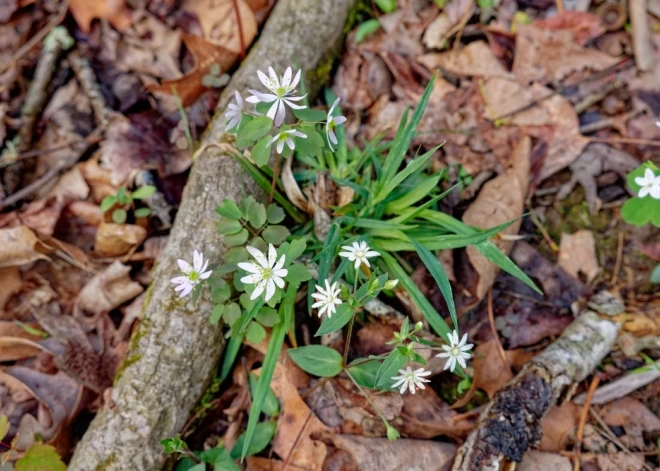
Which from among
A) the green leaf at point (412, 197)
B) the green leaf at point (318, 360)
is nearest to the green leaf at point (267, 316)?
the green leaf at point (318, 360)

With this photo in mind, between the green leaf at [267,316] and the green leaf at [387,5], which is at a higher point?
the green leaf at [387,5]

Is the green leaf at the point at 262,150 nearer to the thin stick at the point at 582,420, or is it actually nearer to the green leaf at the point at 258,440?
the green leaf at the point at 258,440

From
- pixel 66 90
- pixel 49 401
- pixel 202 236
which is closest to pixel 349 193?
pixel 202 236

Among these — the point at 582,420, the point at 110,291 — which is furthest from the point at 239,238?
the point at 582,420

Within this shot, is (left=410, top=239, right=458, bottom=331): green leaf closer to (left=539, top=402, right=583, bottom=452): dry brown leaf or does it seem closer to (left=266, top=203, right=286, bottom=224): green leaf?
(left=266, top=203, right=286, bottom=224): green leaf

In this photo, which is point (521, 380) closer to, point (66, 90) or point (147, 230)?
point (147, 230)

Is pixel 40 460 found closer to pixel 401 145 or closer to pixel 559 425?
pixel 401 145

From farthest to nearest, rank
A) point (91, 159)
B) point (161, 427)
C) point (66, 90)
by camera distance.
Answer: point (66, 90) → point (91, 159) → point (161, 427)
